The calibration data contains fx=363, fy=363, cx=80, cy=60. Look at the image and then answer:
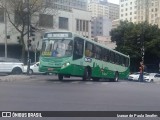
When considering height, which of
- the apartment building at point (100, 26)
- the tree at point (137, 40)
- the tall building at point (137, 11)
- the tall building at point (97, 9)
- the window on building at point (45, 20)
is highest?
the tall building at point (97, 9)

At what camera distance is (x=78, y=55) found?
2342cm

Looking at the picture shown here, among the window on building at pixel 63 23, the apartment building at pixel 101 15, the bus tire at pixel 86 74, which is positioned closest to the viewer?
the bus tire at pixel 86 74

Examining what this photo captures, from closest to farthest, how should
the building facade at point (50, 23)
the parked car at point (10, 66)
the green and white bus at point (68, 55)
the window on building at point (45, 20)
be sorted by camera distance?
the green and white bus at point (68, 55) < the parked car at point (10, 66) < the building facade at point (50, 23) < the window on building at point (45, 20)

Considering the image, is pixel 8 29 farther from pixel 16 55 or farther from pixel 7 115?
pixel 7 115

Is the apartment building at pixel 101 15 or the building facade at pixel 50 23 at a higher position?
the apartment building at pixel 101 15

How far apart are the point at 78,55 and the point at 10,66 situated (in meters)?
11.6

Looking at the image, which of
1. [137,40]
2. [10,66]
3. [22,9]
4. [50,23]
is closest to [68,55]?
[10,66]

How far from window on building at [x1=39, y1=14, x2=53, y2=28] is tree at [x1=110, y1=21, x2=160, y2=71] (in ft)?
44.1

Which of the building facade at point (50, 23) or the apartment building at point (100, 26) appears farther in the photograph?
the apartment building at point (100, 26)

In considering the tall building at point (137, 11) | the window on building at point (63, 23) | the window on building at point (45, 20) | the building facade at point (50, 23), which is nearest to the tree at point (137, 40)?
the building facade at point (50, 23)

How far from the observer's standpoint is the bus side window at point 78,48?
23.0 m

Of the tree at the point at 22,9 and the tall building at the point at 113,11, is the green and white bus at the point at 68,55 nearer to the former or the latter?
the tree at the point at 22,9

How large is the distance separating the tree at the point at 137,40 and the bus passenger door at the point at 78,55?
3305 cm

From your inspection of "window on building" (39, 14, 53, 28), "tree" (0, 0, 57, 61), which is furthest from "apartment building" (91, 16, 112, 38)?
"tree" (0, 0, 57, 61)
